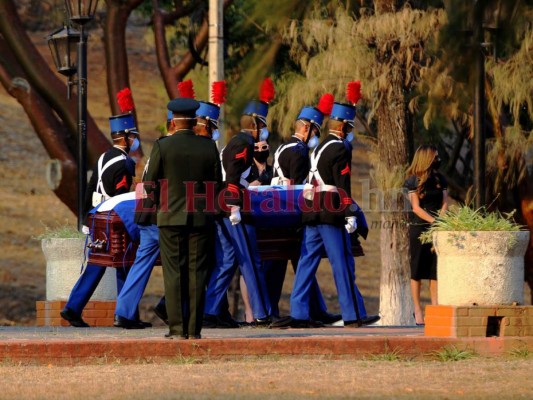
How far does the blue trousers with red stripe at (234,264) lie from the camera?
14.5m

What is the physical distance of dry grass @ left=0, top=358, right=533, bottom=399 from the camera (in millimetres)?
9938

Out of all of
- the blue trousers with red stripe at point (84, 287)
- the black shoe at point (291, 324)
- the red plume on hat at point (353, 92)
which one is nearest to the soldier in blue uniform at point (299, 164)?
the red plume on hat at point (353, 92)

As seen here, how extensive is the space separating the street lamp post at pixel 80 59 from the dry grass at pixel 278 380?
5.25 metres

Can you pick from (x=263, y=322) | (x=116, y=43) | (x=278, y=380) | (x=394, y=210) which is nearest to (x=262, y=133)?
(x=263, y=322)

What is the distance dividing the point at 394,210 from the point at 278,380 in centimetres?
1024

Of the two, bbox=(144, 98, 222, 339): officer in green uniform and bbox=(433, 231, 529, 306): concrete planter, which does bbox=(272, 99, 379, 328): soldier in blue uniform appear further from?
bbox=(144, 98, 222, 339): officer in green uniform

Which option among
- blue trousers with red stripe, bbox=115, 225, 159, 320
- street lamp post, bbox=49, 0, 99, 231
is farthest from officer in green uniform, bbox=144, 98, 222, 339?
street lamp post, bbox=49, 0, 99, 231

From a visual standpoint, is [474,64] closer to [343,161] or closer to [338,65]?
[343,161]

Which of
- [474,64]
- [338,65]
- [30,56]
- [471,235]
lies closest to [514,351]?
[471,235]

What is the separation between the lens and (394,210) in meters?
20.6

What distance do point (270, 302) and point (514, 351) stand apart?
3.47 meters

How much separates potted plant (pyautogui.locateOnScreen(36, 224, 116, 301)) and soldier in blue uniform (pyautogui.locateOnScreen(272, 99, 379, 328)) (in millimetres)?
2399

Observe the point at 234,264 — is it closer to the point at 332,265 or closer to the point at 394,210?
the point at 332,265

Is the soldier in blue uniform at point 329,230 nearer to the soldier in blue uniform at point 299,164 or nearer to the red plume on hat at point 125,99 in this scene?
the soldier in blue uniform at point 299,164
